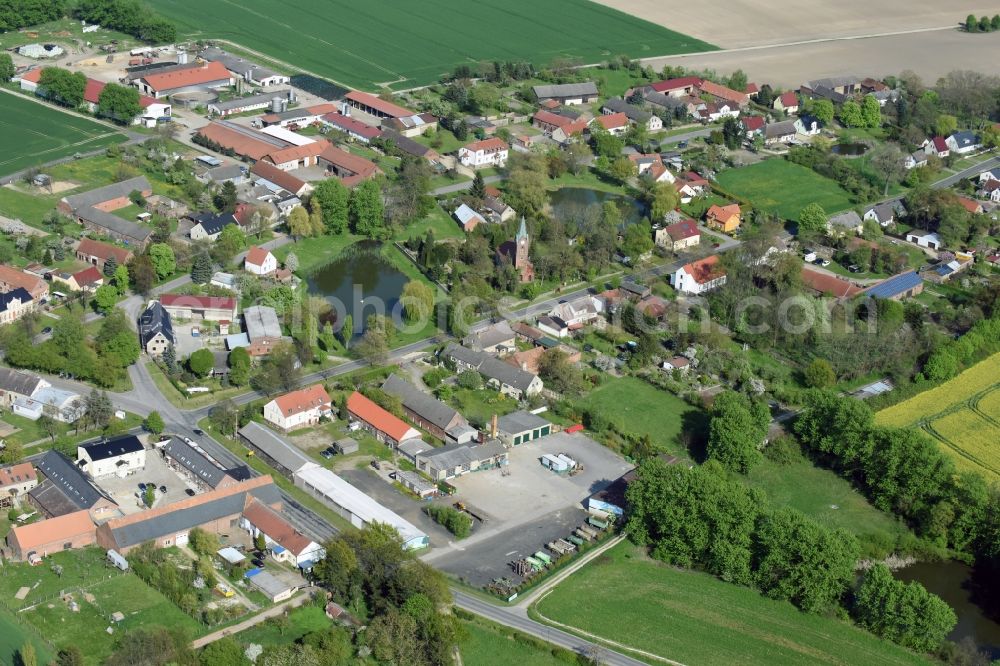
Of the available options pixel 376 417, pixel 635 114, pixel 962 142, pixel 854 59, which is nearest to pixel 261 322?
pixel 376 417

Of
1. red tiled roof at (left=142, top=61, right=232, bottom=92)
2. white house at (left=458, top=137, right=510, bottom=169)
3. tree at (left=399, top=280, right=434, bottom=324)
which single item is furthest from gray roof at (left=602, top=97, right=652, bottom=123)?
tree at (left=399, top=280, right=434, bottom=324)

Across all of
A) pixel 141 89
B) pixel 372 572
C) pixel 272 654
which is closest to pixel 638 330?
pixel 372 572

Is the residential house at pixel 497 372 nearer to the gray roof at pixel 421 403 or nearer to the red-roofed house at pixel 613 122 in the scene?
the gray roof at pixel 421 403

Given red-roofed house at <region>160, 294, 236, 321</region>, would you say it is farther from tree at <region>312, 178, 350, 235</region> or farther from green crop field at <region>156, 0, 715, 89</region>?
green crop field at <region>156, 0, 715, 89</region>

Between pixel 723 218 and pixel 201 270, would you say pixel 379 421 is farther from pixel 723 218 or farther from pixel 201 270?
pixel 723 218

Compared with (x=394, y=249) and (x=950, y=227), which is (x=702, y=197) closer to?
(x=950, y=227)
